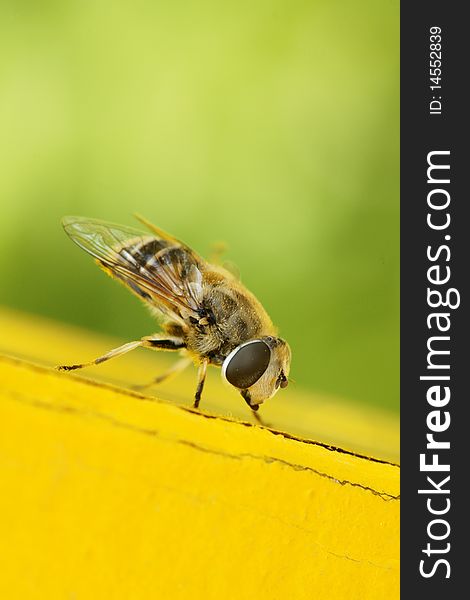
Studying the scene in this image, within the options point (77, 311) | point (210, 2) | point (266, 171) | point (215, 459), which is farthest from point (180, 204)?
point (215, 459)

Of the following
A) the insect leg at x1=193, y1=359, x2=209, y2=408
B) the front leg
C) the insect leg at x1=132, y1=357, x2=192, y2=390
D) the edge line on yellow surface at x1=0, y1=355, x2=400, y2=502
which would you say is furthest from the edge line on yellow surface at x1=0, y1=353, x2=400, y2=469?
the insect leg at x1=132, y1=357, x2=192, y2=390

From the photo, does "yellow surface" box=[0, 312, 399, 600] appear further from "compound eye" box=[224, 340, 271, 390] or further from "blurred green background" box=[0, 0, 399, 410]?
"blurred green background" box=[0, 0, 399, 410]

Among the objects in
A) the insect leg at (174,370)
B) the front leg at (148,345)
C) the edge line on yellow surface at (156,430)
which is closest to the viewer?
the edge line on yellow surface at (156,430)

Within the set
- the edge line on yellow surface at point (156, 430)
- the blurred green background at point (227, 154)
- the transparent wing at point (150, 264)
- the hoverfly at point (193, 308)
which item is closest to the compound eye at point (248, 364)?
the hoverfly at point (193, 308)

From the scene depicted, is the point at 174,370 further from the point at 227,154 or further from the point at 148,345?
the point at 227,154

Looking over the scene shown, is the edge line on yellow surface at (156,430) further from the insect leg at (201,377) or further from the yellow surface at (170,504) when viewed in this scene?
the insect leg at (201,377)

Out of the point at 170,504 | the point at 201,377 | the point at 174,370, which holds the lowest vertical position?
the point at 170,504

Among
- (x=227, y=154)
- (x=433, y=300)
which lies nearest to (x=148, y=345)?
(x=433, y=300)
